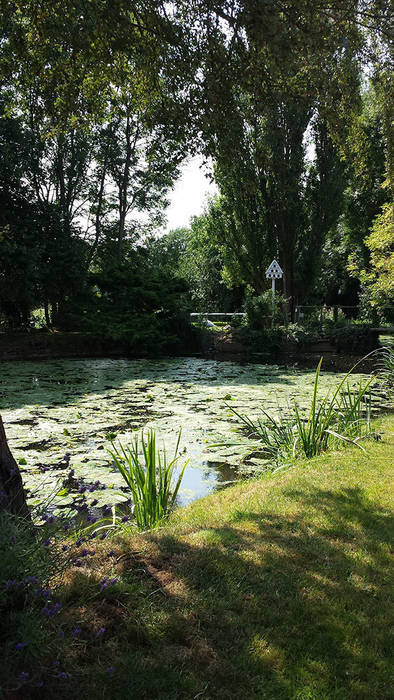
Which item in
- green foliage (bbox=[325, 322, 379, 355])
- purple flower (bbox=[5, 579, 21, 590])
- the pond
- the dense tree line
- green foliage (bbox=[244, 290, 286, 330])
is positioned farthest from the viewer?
green foliage (bbox=[244, 290, 286, 330])

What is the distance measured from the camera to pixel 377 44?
5.50 meters

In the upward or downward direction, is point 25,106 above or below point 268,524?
above

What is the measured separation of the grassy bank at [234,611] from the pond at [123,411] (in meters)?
0.64

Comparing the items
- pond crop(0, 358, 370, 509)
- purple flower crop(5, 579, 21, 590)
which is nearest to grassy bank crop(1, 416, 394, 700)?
purple flower crop(5, 579, 21, 590)

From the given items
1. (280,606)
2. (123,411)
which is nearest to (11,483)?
(280,606)

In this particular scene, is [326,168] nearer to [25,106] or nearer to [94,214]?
[94,214]

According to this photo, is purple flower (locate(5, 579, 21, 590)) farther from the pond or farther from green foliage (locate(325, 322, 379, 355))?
green foliage (locate(325, 322, 379, 355))

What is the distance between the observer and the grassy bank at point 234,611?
162cm

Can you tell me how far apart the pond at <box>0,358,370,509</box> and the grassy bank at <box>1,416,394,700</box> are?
644 mm

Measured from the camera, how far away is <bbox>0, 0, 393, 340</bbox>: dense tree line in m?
3.82

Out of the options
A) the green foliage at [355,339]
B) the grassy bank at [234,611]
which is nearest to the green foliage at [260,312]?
the green foliage at [355,339]

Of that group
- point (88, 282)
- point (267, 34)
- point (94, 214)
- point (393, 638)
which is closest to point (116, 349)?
point (88, 282)

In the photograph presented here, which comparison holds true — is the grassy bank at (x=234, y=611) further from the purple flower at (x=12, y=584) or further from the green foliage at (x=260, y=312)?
the green foliage at (x=260, y=312)

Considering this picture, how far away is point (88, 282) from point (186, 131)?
41.6ft
